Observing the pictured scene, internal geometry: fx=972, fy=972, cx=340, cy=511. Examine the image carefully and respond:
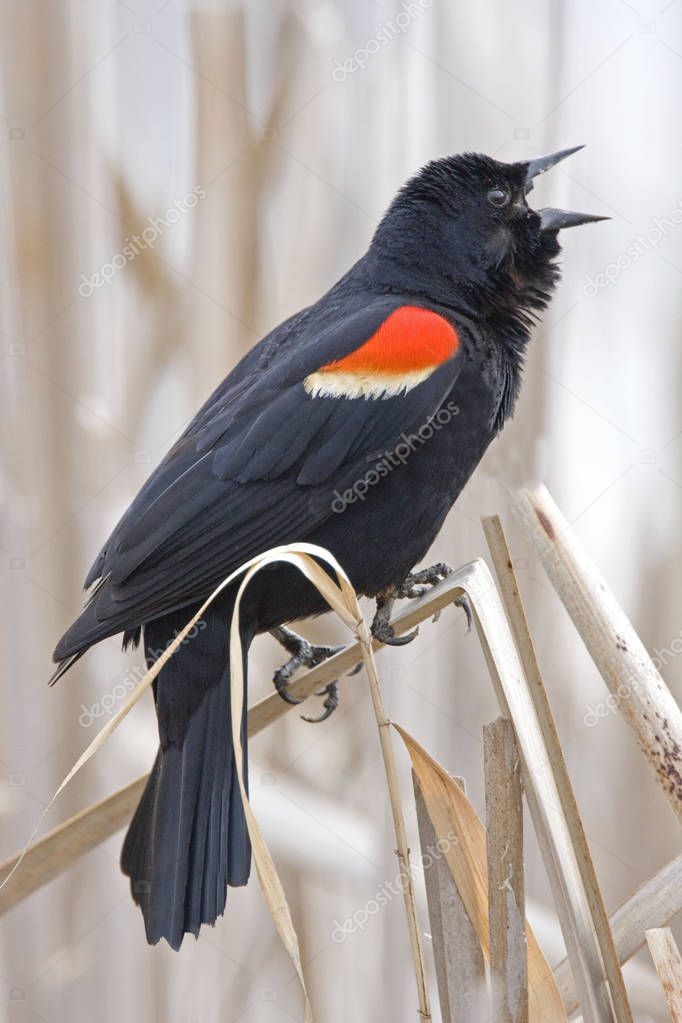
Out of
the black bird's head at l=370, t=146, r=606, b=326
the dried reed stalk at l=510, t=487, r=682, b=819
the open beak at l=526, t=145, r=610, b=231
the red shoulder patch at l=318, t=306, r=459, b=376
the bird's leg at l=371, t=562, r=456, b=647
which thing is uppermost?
the open beak at l=526, t=145, r=610, b=231

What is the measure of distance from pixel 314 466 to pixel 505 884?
0.71m

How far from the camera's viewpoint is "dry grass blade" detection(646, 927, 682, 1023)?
3.26 ft

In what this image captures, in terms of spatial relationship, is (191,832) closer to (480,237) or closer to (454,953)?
(454,953)

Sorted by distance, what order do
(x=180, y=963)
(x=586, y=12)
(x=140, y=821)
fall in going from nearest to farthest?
1. (x=140, y=821)
2. (x=180, y=963)
3. (x=586, y=12)

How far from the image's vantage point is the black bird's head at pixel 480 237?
1.74m

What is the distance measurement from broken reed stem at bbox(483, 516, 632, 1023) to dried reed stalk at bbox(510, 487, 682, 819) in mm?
174

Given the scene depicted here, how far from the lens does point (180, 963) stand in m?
1.90

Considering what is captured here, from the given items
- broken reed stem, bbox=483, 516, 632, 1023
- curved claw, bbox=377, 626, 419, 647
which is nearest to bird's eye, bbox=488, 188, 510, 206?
curved claw, bbox=377, 626, 419, 647

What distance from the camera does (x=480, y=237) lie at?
176cm

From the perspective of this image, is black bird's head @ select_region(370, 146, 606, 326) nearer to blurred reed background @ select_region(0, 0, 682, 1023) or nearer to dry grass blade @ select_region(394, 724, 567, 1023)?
blurred reed background @ select_region(0, 0, 682, 1023)

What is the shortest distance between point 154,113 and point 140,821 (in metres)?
1.41

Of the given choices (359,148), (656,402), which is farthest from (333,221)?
(656,402)

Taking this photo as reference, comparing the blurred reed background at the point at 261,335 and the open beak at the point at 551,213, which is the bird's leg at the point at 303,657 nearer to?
the blurred reed background at the point at 261,335

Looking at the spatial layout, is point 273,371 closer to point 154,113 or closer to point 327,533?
point 327,533
